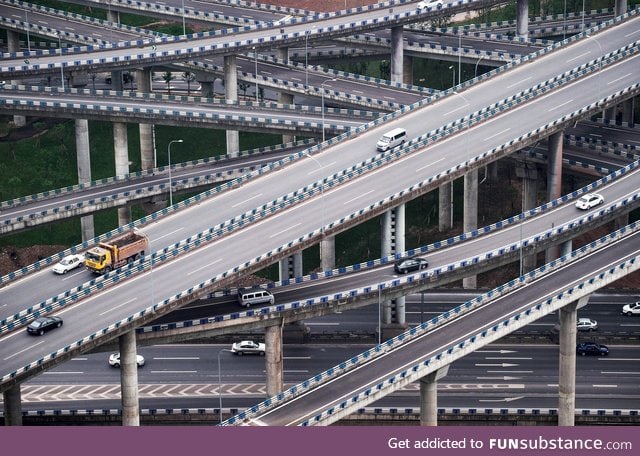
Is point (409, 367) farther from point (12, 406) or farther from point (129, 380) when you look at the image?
point (12, 406)

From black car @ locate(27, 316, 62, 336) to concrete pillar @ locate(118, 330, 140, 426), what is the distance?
293 inches

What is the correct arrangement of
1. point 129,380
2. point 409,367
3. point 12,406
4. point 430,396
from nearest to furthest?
point 409,367, point 430,396, point 12,406, point 129,380

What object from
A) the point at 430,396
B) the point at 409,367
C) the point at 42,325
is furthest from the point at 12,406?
the point at 430,396

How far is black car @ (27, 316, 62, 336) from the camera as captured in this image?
612 ft

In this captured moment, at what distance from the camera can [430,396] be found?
193m

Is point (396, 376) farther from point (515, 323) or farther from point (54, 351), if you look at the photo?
point (54, 351)

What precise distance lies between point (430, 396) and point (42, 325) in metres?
40.8

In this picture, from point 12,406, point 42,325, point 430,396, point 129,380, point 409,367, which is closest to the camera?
point 42,325

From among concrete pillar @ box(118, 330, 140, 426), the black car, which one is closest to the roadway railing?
concrete pillar @ box(118, 330, 140, 426)

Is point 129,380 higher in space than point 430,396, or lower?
higher
